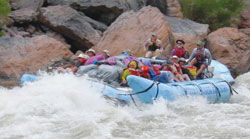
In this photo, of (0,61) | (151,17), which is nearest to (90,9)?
(151,17)

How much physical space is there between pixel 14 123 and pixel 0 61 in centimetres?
560

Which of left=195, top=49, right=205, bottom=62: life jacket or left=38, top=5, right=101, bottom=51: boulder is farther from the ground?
left=195, top=49, right=205, bottom=62: life jacket

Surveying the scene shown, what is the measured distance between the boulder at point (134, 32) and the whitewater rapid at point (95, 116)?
4.50 metres

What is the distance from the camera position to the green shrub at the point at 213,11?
62.3ft

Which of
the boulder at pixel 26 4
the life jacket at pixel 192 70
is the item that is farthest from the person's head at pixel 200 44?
the boulder at pixel 26 4

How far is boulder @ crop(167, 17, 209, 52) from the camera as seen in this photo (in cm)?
1411

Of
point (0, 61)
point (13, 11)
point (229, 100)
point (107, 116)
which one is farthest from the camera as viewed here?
point (13, 11)

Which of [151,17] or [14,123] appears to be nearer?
[14,123]

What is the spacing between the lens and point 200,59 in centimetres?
1079

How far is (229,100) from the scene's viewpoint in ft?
32.9

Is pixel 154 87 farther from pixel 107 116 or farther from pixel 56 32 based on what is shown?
pixel 56 32

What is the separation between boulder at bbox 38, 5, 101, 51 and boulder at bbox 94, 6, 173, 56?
79 cm

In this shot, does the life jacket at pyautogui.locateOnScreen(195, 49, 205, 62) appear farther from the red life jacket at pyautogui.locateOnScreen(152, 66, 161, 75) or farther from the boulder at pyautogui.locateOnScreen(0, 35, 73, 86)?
the boulder at pyautogui.locateOnScreen(0, 35, 73, 86)

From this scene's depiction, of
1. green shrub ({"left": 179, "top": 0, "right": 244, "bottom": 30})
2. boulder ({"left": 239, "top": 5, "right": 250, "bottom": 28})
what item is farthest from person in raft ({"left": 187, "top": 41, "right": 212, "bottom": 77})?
boulder ({"left": 239, "top": 5, "right": 250, "bottom": 28})
